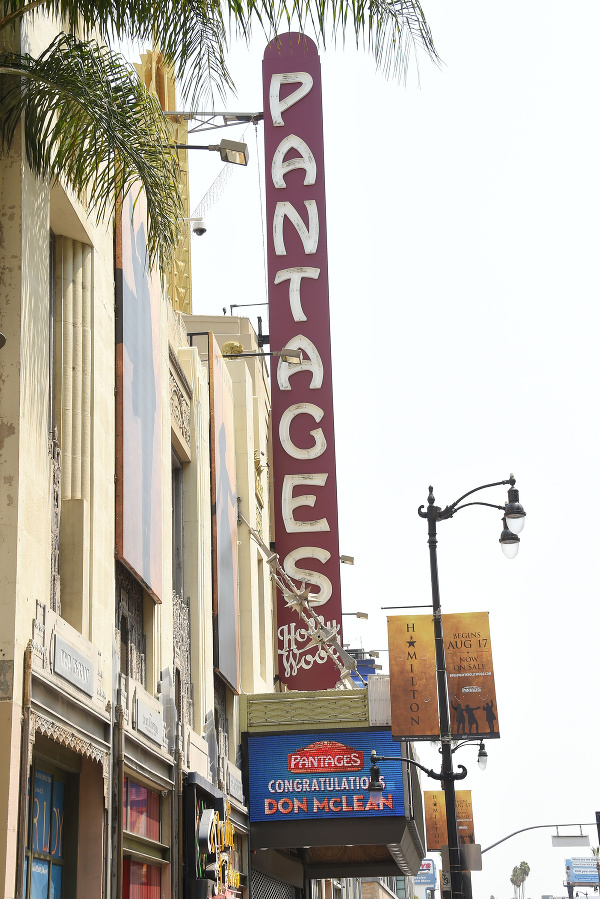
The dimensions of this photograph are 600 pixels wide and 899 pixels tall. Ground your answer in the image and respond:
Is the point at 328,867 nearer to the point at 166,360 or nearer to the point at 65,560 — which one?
the point at 166,360

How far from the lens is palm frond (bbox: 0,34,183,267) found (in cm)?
1148

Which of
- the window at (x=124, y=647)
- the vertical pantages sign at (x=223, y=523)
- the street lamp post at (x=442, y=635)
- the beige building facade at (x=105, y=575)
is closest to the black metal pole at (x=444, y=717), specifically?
the street lamp post at (x=442, y=635)

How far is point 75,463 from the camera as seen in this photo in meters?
13.4

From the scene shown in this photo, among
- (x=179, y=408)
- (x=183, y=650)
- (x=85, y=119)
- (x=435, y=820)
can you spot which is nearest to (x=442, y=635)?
(x=183, y=650)

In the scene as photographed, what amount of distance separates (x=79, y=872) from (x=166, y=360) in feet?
29.2

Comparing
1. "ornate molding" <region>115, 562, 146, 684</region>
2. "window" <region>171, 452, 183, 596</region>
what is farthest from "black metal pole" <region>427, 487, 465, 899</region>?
"ornate molding" <region>115, 562, 146, 684</region>

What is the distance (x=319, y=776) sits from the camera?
85.5ft

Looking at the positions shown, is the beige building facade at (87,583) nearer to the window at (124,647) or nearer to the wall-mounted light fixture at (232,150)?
the window at (124,647)

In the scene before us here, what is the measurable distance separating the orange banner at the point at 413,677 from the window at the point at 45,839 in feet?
30.0

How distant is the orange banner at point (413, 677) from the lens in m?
20.8

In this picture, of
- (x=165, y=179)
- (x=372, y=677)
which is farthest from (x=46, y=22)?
(x=372, y=677)

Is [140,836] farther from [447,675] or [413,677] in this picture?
[413,677]

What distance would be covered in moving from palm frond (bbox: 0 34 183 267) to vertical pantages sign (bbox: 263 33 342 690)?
67.6 feet

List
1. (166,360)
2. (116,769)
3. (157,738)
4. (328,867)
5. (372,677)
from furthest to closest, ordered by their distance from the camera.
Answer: (328,867), (372,677), (166,360), (157,738), (116,769)
